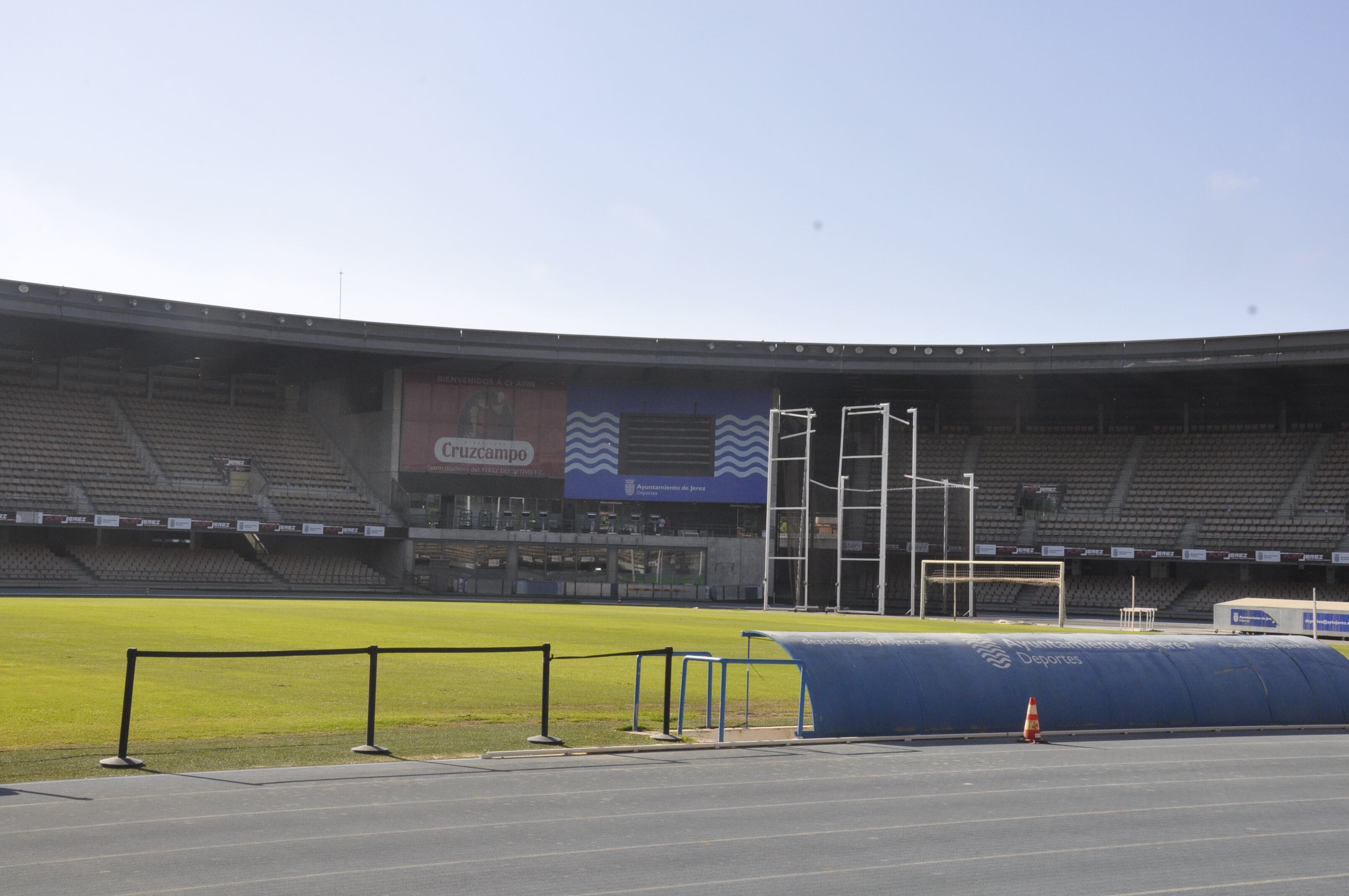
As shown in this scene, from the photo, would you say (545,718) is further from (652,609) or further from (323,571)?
(323,571)

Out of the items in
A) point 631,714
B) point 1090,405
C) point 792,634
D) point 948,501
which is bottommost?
point 631,714

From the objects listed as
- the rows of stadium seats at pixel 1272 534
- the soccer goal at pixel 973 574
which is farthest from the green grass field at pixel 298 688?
the rows of stadium seats at pixel 1272 534

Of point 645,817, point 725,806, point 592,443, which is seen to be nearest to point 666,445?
point 592,443

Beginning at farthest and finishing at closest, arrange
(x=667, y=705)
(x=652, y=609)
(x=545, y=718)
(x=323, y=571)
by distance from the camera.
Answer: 1. (x=323, y=571)
2. (x=652, y=609)
3. (x=667, y=705)
4. (x=545, y=718)

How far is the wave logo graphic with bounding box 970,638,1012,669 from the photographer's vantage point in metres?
18.5

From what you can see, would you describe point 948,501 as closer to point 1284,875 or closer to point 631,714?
point 631,714

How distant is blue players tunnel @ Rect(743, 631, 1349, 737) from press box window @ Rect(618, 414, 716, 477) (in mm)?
48825

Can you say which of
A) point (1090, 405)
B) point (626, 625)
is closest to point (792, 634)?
point (626, 625)

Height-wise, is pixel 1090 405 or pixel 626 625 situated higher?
pixel 1090 405

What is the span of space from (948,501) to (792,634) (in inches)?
2133

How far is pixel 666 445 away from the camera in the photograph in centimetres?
7019

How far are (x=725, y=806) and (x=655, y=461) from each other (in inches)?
2300

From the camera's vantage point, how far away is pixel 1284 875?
938 cm

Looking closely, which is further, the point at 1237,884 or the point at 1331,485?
the point at 1331,485
